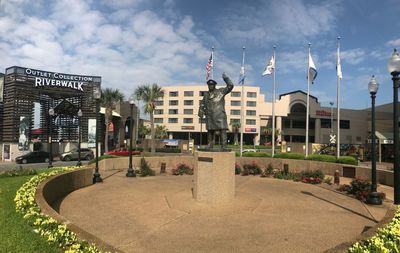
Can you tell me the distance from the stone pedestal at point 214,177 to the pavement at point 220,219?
0.35 metres

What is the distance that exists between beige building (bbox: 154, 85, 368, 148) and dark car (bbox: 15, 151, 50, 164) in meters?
50.7

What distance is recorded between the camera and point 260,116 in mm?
85438

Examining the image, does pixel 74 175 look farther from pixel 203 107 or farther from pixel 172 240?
pixel 172 240

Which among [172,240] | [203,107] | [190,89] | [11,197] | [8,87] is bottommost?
[172,240]

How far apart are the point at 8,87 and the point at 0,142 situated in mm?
7776

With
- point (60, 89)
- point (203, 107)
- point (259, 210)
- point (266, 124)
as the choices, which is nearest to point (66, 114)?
point (60, 89)

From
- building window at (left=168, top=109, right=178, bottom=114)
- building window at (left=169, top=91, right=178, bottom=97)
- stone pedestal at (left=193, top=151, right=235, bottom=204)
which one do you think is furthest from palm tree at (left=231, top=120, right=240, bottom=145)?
stone pedestal at (left=193, top=151, right=235, bottom=204)

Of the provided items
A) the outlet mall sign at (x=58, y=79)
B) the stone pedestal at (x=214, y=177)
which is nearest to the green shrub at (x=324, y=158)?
the stone pedestal at (x=214, y=177)

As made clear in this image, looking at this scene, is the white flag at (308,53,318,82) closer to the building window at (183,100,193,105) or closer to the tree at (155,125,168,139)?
the tree at (155,125,168,139)

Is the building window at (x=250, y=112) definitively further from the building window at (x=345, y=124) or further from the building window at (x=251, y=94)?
the building window at (x=345, y=124)

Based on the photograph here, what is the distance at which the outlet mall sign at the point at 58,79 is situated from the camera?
44250 mm

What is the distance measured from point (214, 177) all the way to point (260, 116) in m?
75.8

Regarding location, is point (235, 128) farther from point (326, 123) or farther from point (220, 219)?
point (220, 219)

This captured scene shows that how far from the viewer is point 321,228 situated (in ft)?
29.2
